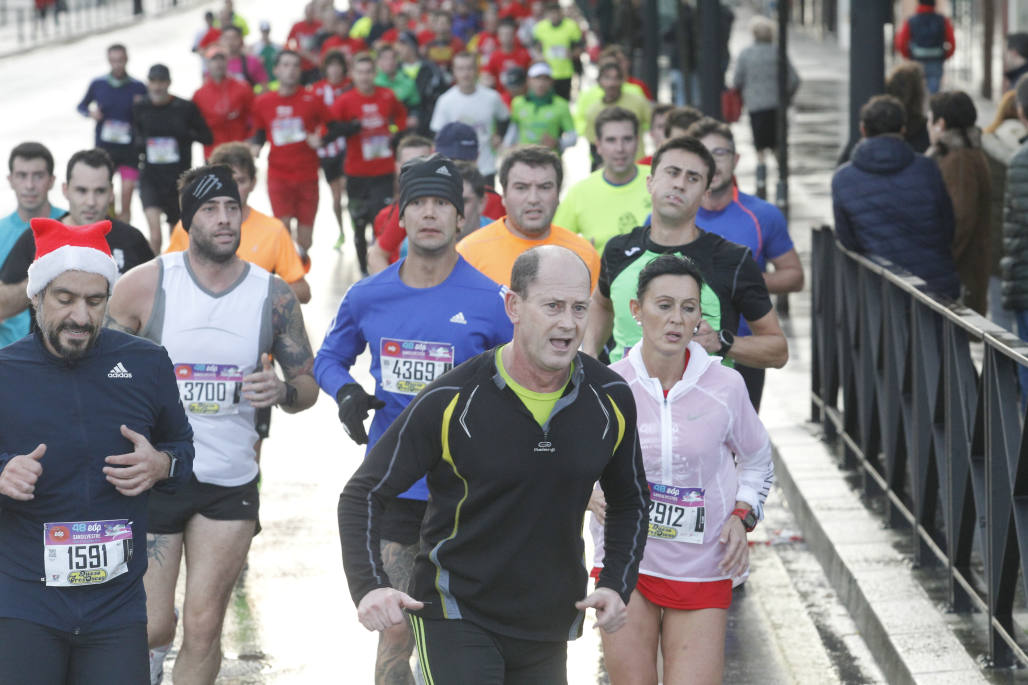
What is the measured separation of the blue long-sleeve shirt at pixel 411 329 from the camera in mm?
6219

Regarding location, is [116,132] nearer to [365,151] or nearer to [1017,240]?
[365,151]

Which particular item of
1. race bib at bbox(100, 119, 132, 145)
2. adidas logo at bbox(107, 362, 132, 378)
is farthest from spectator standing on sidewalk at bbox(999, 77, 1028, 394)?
race bib at bbox(100, 119, 132, 145)

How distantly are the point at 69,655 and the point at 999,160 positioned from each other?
8.63 m

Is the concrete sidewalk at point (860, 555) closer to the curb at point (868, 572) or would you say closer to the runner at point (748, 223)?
the curb at point (868, 572)

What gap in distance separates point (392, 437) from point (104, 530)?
0.84 metres

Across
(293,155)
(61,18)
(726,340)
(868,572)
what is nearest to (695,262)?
(726,340)

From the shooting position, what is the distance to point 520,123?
17.9 m

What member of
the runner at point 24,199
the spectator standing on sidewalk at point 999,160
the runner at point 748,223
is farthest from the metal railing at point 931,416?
the runner at point 24,199

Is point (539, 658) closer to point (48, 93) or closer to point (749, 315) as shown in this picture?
point (749, 315)

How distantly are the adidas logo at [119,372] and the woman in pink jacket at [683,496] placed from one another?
4.64ft

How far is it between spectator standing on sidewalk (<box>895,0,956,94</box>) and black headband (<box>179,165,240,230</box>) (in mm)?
14858

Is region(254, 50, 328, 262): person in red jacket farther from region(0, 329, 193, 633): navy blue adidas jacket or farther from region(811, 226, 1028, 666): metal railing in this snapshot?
region(0, 329, 193, 633): navy blue adidas jacket

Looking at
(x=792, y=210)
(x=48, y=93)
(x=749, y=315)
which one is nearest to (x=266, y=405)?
(x=749, y=315)

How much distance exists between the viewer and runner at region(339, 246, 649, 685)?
4.53 m
